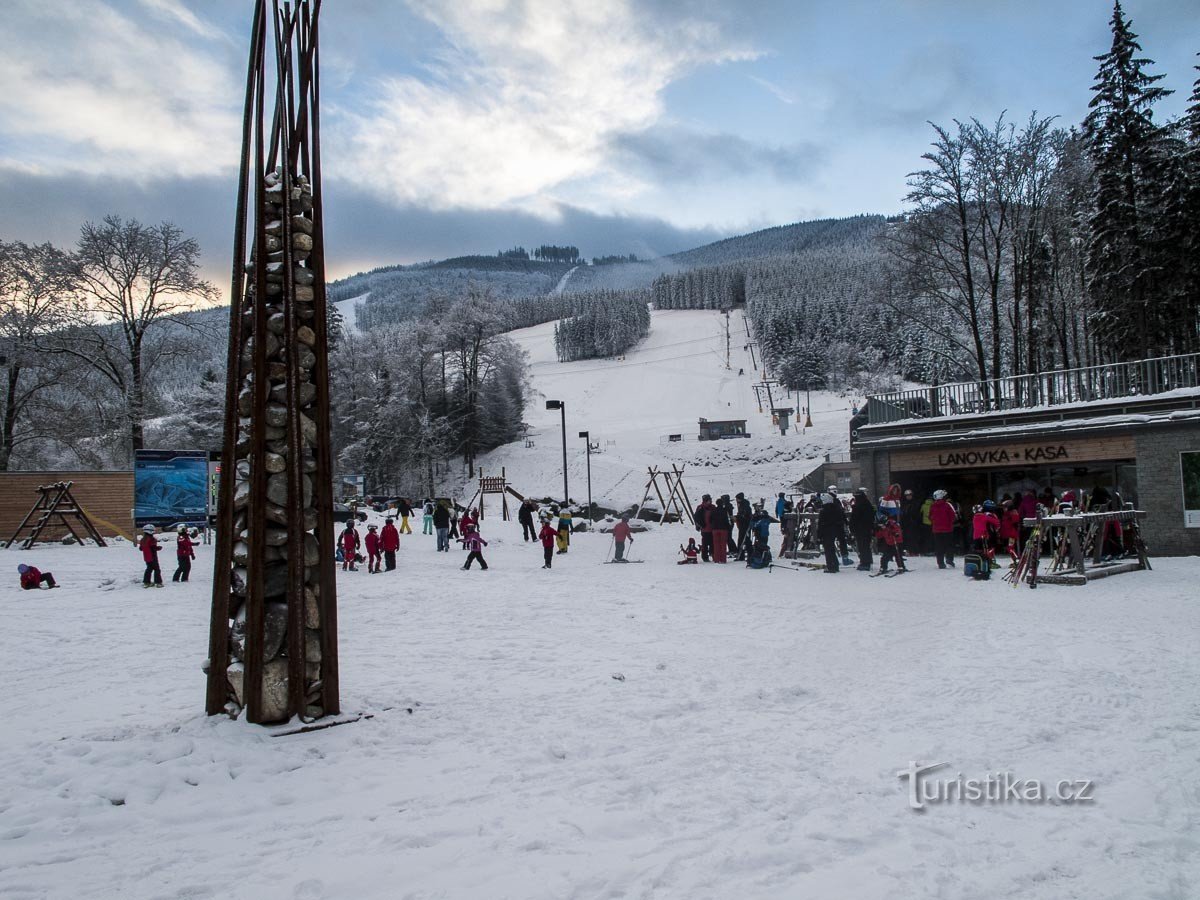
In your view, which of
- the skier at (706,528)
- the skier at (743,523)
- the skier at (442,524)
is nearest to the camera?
the skier at (743,523)

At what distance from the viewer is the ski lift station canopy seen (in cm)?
5981

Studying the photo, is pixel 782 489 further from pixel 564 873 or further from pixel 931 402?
pixel 564 873

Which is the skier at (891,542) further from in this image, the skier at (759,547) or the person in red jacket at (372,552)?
the person in red jacket at (372,552)

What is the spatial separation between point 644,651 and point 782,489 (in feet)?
114

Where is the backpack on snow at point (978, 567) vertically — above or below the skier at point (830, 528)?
below

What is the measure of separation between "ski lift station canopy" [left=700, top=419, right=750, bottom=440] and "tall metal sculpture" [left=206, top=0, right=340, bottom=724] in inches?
2119

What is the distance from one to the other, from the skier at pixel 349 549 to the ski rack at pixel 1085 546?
14.8m

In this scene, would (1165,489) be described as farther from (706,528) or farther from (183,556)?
(183,556)

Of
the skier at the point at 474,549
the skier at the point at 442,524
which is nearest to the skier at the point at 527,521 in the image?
the skier at the point at 442,524

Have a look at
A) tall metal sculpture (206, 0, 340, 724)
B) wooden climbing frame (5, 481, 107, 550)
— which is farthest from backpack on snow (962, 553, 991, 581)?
wooden climbing frame (5, 481, 107, 550)

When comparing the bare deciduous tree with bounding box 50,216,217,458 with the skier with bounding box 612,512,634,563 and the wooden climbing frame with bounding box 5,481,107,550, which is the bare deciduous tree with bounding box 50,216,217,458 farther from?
the skier with bounding box 612,512,634,563

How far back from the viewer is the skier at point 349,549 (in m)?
19.0

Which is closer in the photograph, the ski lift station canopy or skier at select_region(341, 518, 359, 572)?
skier at select_region(341, 518, 359, 572)

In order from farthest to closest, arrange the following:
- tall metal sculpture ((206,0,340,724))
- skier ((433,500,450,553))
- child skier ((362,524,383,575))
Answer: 1. skier ((433,500,450,553))
2. child skier ((362,524,383,575))
3. tall metal sculpture ((206,0,340,724))
